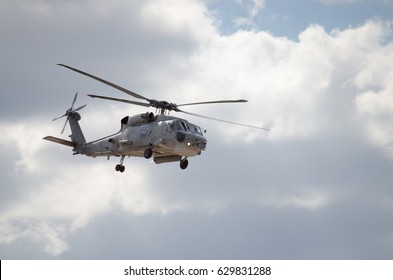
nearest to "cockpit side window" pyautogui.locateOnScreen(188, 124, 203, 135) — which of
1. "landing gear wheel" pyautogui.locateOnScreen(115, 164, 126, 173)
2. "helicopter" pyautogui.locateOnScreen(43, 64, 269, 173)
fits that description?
"helicopter" pyautogui.locateOnScreen(43, 64, 269, 173)

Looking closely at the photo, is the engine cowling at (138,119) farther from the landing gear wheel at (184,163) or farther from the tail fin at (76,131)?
the tail fin at (76,131)

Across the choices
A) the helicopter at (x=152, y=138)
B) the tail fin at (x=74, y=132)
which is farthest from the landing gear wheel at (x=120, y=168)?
the tail fin at (x=74, y=132)

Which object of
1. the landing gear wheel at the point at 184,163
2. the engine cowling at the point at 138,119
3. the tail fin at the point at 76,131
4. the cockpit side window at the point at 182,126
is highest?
the tail fin at the point at 76,131

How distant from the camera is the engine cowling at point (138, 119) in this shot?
→ 6283 cm

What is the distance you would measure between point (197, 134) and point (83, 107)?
19.9 meters

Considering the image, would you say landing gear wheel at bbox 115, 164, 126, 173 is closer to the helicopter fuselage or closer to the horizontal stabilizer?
the helicopter fuselage

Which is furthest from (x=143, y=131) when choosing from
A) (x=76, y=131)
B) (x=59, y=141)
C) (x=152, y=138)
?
(x=76, y=131)

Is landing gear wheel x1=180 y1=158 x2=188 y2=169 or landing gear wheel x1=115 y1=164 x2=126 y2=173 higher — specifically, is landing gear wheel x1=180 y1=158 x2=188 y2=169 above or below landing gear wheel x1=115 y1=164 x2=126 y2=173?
below

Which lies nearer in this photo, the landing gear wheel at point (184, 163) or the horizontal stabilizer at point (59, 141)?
the landing gear wheel at point (184, 163)

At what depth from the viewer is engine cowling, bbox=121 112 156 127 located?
206ft

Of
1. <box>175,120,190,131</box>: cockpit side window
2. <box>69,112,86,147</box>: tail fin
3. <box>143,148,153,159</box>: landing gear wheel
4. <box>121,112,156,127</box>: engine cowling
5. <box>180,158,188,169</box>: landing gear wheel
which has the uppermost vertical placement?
<box>69,112,86,147</box>: tail fin
